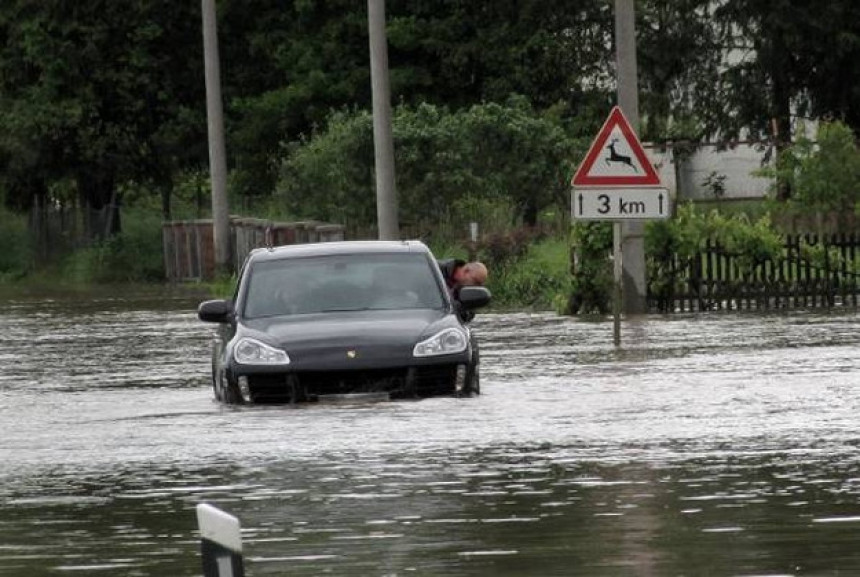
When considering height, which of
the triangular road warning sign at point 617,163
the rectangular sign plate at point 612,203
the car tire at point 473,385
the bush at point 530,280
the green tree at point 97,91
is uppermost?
the green tree at point 97,91

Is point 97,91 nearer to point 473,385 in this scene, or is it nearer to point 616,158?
point 616,158

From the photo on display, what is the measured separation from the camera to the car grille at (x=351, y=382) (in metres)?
19.4

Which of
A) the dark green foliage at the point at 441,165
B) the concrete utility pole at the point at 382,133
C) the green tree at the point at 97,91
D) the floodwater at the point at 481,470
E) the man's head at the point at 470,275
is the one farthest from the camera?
the green tree at the point at 97,91

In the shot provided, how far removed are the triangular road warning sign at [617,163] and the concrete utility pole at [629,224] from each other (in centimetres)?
582

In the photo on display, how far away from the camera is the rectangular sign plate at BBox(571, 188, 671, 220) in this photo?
26.7m

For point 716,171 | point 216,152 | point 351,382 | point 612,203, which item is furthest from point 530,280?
point 716,171

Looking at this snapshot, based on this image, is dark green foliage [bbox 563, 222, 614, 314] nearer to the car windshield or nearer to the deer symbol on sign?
the deer symbol on sign

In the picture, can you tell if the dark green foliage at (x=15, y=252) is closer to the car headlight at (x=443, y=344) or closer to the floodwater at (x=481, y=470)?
the floodwater at (x=481, y=470)

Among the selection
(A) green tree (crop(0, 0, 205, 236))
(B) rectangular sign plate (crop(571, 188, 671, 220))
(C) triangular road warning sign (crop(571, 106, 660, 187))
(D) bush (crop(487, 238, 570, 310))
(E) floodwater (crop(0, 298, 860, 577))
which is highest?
(A) green tree (crop(0, 0, 205, 236))

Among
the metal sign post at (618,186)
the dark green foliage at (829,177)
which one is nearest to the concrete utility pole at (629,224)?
the metal sign post at (618,186)

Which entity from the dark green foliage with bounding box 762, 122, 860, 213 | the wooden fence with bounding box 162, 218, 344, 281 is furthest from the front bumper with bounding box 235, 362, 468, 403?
the wooden fence with bounding box 162, 218, 344, 281

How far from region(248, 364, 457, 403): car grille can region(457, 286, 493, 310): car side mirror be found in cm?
137

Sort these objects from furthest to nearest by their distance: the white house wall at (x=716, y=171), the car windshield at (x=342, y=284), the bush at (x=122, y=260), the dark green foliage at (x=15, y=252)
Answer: the white house wall at (x=716, y=171)
the dark green foliage at (x=15, y=252)
the bush at (x=122, y=260)
the car windshield at (x=342, y=284)

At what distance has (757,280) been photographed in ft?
111
